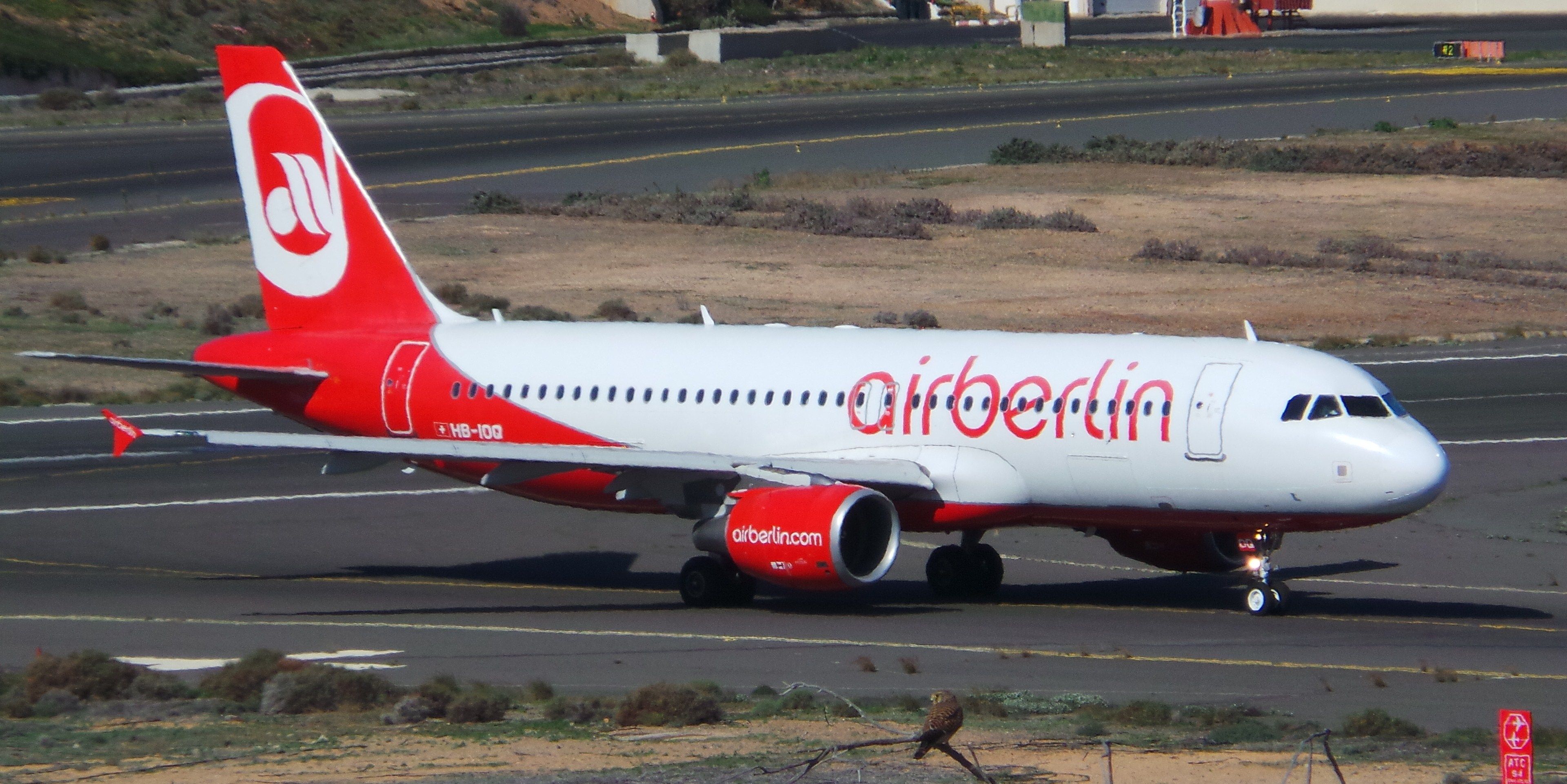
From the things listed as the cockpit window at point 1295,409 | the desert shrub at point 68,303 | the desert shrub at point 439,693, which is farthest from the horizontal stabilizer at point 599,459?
the desert shrub at point 68,303

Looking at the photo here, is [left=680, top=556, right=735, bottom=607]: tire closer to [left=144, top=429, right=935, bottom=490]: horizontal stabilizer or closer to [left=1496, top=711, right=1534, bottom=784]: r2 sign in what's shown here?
[left=144, top=429, right=935, bottom=490]: horizontal stabilizer

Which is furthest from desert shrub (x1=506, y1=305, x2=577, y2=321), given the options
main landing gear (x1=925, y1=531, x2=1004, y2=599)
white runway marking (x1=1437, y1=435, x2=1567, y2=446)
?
main landing gear (x1=925, y1=531, x2=1004, y2=599)

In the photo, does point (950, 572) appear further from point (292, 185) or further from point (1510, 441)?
point (1510, 441)

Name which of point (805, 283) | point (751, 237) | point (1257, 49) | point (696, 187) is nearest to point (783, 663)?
point (805, 283)

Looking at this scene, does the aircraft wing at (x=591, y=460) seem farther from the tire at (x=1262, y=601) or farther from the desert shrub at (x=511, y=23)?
the desert shrub at (x=511, y=23)

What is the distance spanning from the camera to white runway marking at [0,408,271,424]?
46188mm

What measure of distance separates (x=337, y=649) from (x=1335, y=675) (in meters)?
11.8

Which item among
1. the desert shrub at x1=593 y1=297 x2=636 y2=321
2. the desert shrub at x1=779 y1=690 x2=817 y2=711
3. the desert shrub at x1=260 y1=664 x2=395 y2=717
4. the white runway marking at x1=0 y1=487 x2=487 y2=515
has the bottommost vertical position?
the white runway marking at x1=0 y1=487 x2=487 y2=515

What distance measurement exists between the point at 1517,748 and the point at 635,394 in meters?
19.7

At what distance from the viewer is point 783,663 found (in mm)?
24078

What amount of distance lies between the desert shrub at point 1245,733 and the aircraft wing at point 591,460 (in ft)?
30.4

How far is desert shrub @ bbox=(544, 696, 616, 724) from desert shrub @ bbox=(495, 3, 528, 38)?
136 meters

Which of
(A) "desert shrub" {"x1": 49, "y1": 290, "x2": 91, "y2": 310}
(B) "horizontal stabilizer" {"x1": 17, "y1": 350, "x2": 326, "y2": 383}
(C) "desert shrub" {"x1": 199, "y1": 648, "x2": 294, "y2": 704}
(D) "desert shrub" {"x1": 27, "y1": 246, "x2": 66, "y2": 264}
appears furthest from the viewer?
(D) "desert shrub" {"x1": 27, "y1": 246, "x2": 66, "y2": 264}

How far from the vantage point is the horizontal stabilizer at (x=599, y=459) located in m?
27.8
